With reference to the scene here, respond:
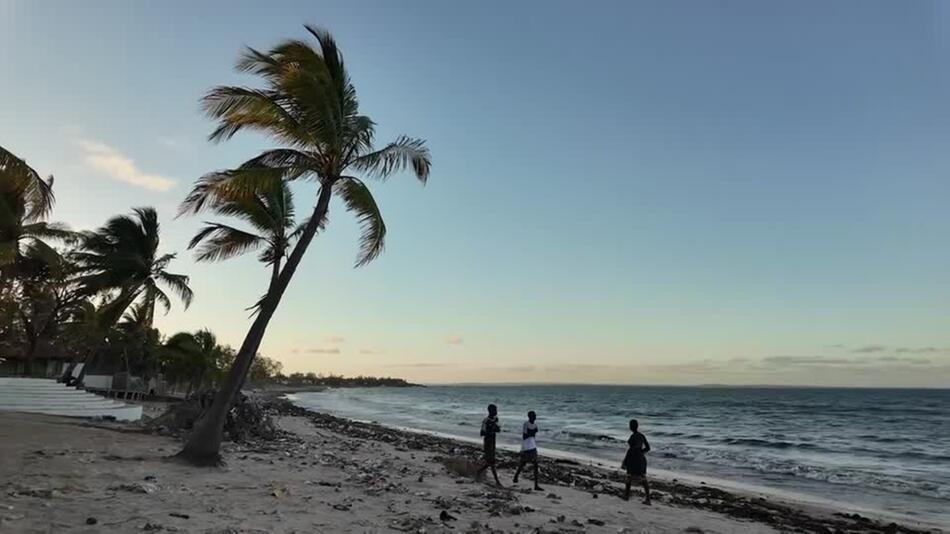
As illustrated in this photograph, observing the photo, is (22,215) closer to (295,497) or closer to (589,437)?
(295,497)

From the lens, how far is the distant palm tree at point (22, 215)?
1112 cm

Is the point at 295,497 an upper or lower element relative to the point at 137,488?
lower

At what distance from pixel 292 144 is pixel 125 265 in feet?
59.3

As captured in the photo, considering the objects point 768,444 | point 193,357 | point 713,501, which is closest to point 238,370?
point 713,501

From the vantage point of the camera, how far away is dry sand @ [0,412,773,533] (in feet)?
23.3

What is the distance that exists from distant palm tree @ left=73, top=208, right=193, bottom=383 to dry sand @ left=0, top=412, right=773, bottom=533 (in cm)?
1260

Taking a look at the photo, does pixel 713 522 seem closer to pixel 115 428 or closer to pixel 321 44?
pixel 321 44

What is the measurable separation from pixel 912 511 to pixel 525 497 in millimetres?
11440

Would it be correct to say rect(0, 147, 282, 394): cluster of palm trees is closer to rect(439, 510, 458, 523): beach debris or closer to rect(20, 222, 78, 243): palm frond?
rect(20, 222, 78, 243): palm frond

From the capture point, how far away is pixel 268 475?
11.0 m

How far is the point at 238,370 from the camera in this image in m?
11.9

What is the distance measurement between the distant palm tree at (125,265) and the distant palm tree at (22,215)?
4.82 feet

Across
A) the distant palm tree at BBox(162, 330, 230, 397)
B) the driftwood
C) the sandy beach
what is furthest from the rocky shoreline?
the distant palm tree at BBox(162, 330, 230, 397)

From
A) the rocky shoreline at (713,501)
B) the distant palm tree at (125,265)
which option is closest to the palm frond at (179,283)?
the distant palm tree at (125,265)
